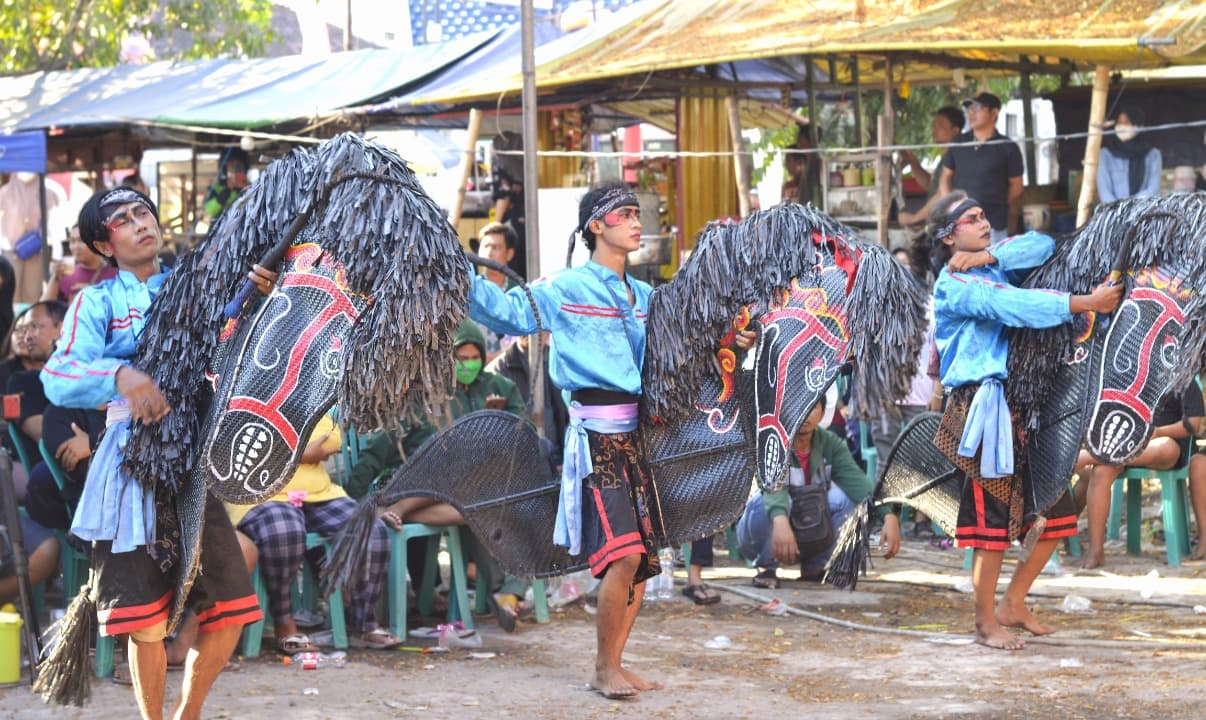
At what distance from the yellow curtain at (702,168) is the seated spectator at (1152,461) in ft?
13.6

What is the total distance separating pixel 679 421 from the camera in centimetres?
604

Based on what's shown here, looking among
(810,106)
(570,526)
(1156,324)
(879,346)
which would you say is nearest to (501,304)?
(570,526)

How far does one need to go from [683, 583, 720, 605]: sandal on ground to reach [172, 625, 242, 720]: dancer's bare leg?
3191mm

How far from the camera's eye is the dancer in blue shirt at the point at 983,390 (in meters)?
6.41

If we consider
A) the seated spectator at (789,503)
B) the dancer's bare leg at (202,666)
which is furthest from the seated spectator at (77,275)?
the dancer's bare leg at (202,666)

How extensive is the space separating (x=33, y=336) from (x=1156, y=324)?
4.63m

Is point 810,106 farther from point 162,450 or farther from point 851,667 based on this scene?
point 162,450

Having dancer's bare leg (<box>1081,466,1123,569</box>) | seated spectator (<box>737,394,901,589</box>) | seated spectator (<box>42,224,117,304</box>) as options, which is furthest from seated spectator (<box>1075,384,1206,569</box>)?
seated spectator (<box>42,224,117,304</box>)

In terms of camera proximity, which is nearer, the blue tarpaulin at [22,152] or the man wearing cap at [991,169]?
the man wearing cap at [991,169]

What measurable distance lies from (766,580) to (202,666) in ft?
12.5

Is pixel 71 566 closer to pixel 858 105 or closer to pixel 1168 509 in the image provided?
pixel 1168 509

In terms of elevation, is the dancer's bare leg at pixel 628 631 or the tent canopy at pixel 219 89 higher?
the tent canopy at pixel 219 89

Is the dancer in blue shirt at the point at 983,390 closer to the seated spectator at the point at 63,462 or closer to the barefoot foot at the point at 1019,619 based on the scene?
the barefoot foot at the point at 1019,619

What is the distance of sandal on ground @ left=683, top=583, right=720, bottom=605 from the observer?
7.73 meters
